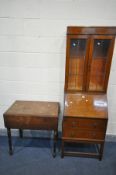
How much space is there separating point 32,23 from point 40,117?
1316 millimetres

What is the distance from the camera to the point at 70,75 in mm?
2148

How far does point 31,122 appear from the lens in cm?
205

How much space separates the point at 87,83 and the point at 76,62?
329mm

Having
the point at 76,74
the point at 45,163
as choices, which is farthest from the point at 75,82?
the point at 45,163

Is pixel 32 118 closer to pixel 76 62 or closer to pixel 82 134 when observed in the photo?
pixel 82 134

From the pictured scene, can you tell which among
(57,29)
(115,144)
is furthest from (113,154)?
(57,29)

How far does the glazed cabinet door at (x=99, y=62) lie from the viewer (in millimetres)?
1915

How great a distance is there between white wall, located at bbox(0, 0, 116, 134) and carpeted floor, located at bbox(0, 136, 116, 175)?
62 cm

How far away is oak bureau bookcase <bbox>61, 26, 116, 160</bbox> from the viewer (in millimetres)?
1913

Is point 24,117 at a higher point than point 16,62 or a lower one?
lower

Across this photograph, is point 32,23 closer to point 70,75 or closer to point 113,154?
point 70,75

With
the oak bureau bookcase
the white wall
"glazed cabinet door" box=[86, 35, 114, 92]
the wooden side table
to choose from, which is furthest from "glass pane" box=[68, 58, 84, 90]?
the wooden side table

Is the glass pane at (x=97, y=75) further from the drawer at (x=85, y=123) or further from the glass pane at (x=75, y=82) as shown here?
the drawer at (x=85, y=123)

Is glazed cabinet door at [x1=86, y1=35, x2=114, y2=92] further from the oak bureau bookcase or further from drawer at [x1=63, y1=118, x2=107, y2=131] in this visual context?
drawer at [x1=63, y1=118, x2=107, y2=131]
